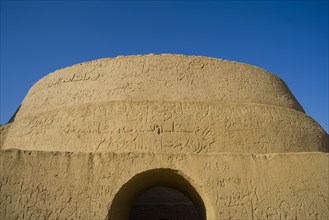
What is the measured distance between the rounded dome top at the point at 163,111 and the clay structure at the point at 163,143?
0.02 m

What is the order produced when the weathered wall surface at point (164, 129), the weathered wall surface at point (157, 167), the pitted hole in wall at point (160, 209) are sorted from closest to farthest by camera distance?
the weathered wall surface at point (157, 167) < the weathered wall surface at point (164, 129) < the pitted hole in wall at point (160, 209)

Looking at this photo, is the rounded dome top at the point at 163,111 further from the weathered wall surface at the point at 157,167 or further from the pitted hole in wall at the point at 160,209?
the pitted hole in wall at the point at 160,209

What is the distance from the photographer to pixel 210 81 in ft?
22.8

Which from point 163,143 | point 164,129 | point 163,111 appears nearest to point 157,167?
point 163,143

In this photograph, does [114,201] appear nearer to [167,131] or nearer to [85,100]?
[167,131]

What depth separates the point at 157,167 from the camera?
16.1ft

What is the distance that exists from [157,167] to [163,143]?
0.95 m

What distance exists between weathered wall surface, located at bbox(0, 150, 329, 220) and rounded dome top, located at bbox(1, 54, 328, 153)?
0.82 m

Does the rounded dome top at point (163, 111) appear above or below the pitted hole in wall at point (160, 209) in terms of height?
above

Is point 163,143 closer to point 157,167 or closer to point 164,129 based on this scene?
point 164,129

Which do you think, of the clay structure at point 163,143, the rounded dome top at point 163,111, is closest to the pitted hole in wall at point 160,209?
the clay structure at point 163,143

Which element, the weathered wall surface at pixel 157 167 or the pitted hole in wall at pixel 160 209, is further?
the pitted hole in wall at pixel 160 209

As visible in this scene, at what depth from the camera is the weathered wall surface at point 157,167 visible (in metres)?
4.66

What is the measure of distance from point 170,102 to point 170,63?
124 centimetres
